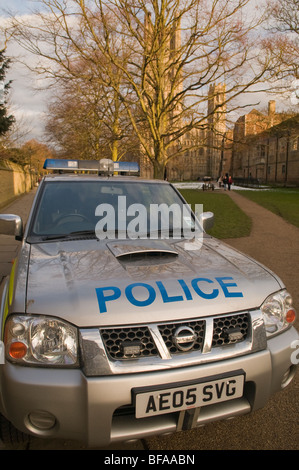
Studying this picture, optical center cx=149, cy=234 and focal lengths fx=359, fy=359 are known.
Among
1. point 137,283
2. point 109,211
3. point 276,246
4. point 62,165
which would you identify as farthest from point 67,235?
point 276,246

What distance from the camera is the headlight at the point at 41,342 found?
1892 mm

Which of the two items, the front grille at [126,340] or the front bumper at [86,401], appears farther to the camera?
the front grille at [126,340]

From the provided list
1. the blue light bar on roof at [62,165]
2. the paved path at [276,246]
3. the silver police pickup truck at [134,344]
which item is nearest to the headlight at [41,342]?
the silver police pickup truck at [134,344]

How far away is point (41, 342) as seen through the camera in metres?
1.92

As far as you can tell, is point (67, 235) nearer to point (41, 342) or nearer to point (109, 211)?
point (109, 211)

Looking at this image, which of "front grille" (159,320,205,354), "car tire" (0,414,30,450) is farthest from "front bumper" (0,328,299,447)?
"car tire" (0,414,30,450)

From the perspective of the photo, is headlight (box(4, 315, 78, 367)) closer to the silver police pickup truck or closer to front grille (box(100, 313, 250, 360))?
the silver police pickup truck

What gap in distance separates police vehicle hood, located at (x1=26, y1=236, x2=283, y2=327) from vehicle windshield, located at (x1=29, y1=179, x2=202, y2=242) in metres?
0.34

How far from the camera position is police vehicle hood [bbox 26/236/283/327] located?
1.93m

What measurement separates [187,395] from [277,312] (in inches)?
33.4

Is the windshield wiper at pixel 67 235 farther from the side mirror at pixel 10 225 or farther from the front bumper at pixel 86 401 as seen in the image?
the front bumper at pixel 86 401

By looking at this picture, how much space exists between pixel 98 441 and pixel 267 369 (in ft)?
3.36

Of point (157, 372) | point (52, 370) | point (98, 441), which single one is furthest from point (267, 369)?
point (52, 370)

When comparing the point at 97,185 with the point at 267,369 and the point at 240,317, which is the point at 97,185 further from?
the point at 267,369
